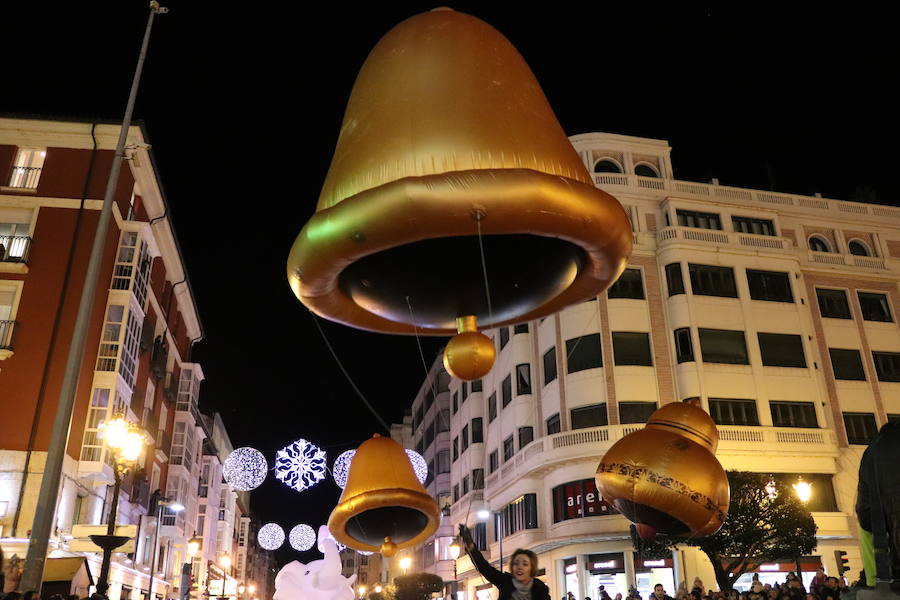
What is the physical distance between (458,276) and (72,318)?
25.6 meters

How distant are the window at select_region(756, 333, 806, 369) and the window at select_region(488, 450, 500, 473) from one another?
1666 centimetres

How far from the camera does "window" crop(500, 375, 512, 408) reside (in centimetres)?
4394

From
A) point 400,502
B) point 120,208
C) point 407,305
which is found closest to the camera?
point 407,305

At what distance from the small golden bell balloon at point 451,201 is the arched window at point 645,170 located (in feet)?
127

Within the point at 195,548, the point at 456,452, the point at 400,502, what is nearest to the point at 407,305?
the point at 400,502

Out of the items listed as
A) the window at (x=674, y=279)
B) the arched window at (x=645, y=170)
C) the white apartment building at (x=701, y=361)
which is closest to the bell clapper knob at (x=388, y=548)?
the white apartment building at (x=701, y=361)

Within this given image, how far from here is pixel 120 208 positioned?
3070cm

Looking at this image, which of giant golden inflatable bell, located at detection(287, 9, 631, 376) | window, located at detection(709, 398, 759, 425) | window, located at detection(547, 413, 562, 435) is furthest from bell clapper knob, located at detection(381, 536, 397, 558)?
window, located at detection(709, 398, 759, 425)

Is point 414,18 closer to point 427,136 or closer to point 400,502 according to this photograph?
point 427,136

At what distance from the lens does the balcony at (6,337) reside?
85.3ft

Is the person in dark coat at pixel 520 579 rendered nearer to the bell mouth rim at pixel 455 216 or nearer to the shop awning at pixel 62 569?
the bell mouth rim at pixel 455 216

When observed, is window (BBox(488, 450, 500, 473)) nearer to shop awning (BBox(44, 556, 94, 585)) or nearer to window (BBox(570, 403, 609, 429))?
window (BBox(570, 403, 609, 429))

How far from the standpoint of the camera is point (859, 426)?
1542 inches

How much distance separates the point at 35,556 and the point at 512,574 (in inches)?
280
